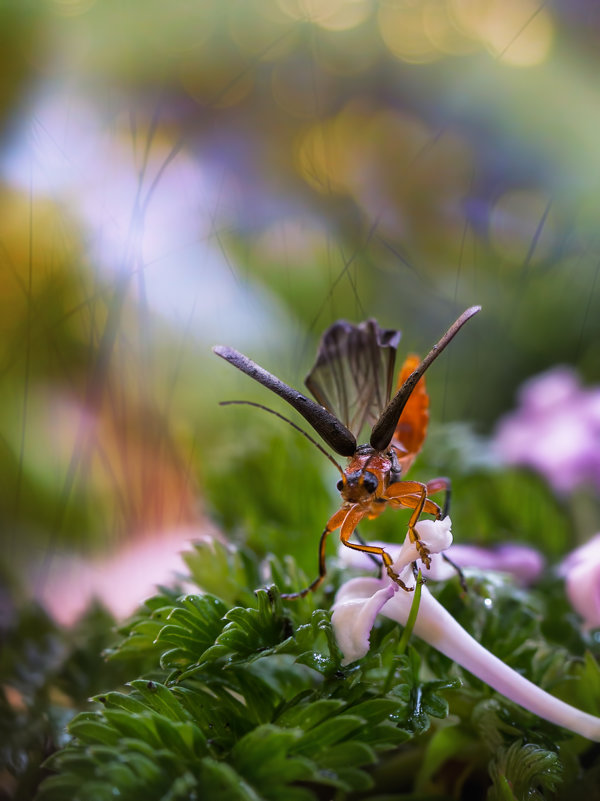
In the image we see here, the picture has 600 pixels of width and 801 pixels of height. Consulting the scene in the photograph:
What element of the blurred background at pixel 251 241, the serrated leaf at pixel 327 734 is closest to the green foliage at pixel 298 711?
the serrated leaf at pixel 327 734

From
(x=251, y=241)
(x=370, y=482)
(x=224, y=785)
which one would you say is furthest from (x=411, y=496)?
(x=251, y=241)

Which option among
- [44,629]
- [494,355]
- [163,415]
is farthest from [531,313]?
[44,629]

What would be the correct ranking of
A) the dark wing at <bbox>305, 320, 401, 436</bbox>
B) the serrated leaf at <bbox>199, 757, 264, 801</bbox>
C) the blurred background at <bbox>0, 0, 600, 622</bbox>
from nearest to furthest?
the serrated leaf at <bbox>199, 757, 264, 801</bbox> < the dark wing at <bbox>305, 320, 401, 436</bbox> < the blurred background at <bbox>0, 0, 600, 622</bbox>

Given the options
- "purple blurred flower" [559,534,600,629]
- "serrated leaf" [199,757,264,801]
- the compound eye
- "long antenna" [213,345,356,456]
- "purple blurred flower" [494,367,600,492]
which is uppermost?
"purple blurred flower" [494,367,600,492]

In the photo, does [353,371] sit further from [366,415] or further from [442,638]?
[442,638]

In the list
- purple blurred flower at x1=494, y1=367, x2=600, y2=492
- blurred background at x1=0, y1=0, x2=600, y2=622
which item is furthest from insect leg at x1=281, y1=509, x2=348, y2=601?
purple blurred flower at x1=494, y1=367, x2=600, y2=492

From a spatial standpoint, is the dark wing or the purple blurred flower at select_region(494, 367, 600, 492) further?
the purple blurred flower at select_region(494, 367, 600, 492)

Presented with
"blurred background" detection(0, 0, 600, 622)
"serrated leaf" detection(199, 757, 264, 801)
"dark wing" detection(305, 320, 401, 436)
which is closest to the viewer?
"serrated leaf" detection(199, 757, 264, 801)

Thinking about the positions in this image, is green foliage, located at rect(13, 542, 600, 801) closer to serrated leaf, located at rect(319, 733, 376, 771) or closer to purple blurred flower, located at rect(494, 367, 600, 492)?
serrated leaf, located at rect(319, 733, 376, 771)

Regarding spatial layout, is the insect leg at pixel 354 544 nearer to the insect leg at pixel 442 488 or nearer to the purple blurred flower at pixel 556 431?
the insect leg at pixel 442 488
